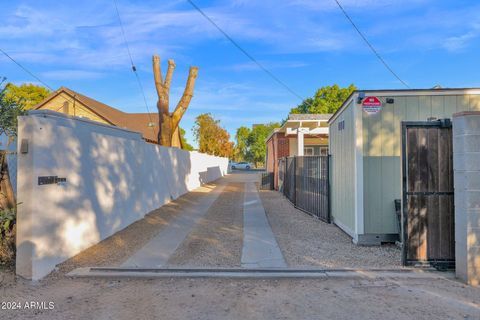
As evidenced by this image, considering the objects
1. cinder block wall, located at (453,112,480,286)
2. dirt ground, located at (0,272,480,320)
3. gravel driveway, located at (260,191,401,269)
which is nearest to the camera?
dirt ground, located at (0,272,480,320)

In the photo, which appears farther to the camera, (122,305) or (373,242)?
(373,242)

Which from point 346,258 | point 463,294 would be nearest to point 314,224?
point 346,258

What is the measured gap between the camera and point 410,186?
571 centimetres

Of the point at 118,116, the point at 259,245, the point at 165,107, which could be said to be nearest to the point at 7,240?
the point at 259,245

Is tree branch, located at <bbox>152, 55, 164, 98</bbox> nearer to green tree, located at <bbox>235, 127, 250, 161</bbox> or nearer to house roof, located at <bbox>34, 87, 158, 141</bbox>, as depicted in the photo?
house roof, located at <bbox>34, 87, 158, 141</bbox>

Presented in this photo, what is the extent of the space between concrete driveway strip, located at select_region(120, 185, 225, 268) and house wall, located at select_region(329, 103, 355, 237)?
3.46 m

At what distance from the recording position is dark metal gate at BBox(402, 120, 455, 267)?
5621mm

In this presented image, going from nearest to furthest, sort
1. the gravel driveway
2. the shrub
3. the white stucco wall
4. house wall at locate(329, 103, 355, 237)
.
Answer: the white stucco wall
the shrub
the gravel driveway
house wall at locate(329, 103, 355, 237)

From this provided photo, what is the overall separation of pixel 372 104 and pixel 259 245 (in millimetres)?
3380

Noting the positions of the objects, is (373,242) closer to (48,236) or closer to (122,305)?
(122,305)

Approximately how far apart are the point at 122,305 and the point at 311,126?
16.1 metres

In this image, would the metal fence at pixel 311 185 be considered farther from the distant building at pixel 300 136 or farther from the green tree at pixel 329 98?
the green tree at pixel 329 98

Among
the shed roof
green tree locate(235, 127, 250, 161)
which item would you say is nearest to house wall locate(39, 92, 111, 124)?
the shed roof

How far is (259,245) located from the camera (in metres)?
7.20
